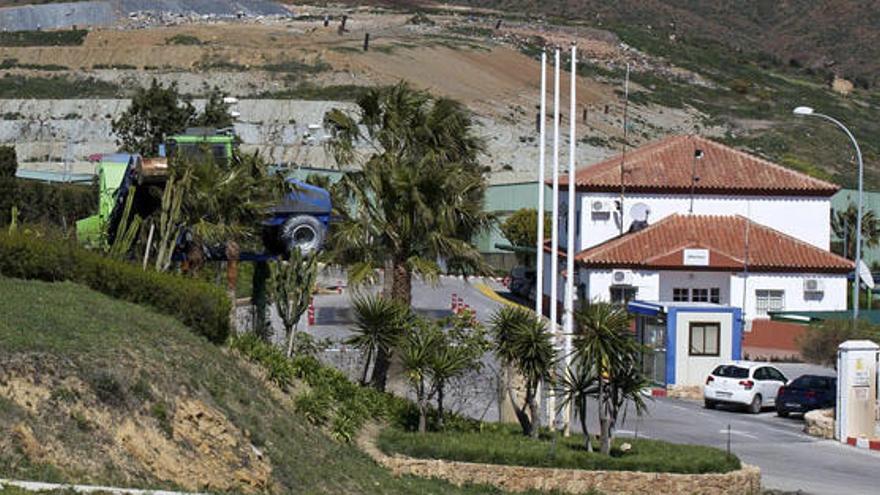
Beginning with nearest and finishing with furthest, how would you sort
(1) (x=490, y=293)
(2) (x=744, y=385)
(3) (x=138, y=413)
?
(3) (x=138, y=413)
(2) (x=744, y=385)
(1) (x=490, y=293)

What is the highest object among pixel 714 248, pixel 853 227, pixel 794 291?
pixel 853 227

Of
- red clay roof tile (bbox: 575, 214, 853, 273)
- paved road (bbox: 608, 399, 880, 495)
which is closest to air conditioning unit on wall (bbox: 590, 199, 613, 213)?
red clay roof tile (bbox: 575, 214, 853, 273)

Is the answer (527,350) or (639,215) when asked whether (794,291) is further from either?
(527,350)

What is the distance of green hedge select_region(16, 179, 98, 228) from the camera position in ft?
174

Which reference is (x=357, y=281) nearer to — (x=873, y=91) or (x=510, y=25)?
(x=510, y=25)

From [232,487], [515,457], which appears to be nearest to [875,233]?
[515,457]

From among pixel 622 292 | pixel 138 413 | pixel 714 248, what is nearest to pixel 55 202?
pixel 622 292

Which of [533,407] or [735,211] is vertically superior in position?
[735,211]

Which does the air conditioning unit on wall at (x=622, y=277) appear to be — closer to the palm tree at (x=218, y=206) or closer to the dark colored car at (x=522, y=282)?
the dark colored car at (x=522, y=282)

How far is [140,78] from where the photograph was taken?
389 feet

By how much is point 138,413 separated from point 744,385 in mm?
23480

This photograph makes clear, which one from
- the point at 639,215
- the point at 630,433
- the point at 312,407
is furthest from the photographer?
the point at 639,215

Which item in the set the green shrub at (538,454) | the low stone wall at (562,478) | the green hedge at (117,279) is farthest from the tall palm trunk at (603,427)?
the green hedge at (117,279)

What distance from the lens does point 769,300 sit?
57.7 metres
